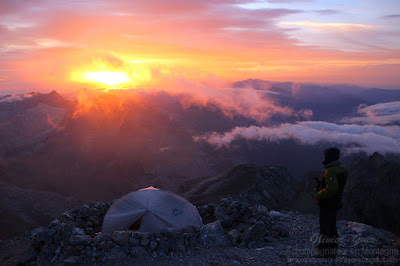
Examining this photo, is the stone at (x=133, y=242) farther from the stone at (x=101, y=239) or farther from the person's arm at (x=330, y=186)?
the person's arm at (x=330, y=186)

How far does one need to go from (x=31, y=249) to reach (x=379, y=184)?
42623mm

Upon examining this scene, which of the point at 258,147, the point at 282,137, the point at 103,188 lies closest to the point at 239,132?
the point at 258,147

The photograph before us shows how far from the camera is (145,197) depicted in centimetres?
1253

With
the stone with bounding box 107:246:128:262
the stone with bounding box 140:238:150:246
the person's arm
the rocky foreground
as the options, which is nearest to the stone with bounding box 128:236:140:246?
the rocky foreground

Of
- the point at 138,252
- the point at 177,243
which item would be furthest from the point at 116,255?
the point at 177,243

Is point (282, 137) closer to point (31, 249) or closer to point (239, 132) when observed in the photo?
point (239, 132)

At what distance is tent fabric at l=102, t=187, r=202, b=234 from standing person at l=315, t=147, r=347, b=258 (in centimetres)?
560

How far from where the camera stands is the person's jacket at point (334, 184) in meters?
7.43

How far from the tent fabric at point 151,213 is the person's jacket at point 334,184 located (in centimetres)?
608

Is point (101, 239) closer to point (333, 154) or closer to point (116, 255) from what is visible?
point (116, 255)

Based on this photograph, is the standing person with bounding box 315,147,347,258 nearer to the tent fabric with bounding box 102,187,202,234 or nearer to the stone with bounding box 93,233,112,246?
the tent fabric with bounding box 102,187,202,234

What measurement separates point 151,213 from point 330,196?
6.91m

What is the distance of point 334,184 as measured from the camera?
7.41 meters

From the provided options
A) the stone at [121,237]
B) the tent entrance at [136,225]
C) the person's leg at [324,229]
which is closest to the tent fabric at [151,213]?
the tent entrance at [136,225]
